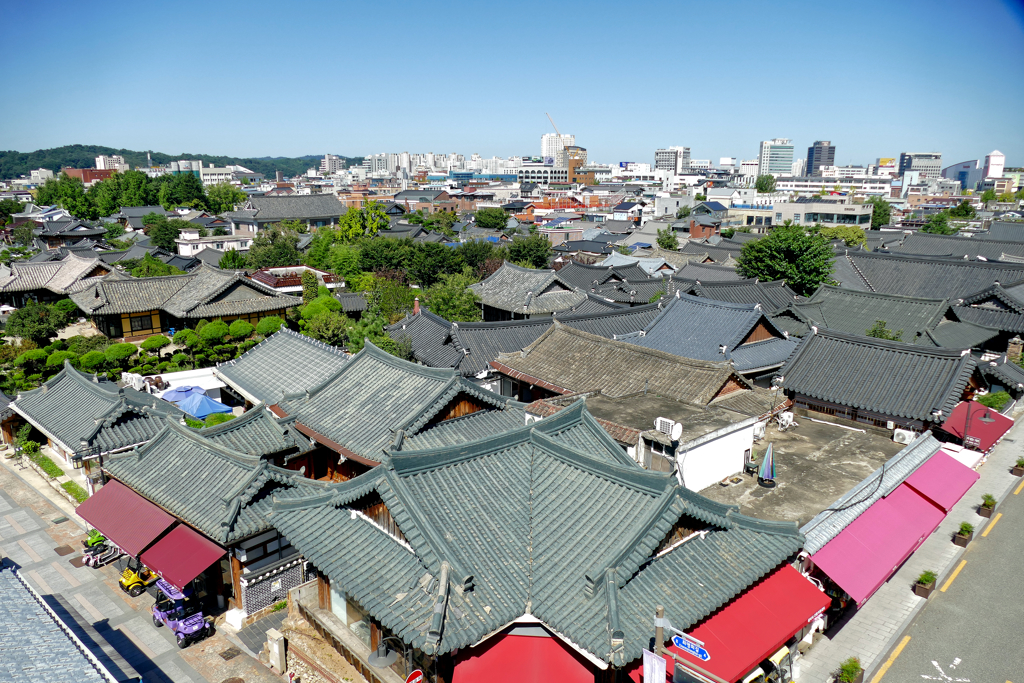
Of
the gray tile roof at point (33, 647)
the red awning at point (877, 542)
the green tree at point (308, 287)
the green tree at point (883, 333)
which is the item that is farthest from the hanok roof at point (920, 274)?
the gray tile roof at point (33, 647)

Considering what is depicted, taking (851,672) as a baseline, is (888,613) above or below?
below

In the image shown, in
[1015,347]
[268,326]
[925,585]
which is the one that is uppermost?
[1015,347]

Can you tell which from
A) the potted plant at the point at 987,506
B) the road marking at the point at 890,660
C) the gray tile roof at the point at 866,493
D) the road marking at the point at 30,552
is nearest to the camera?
the road marking at the point at 890,660

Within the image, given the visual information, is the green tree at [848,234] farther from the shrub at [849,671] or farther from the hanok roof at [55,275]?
the hanok roof at [55,275]

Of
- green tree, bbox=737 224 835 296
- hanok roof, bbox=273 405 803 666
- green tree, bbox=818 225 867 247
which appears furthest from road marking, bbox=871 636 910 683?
green tree, bbox=818 225 867 247

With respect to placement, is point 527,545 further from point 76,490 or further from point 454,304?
point 454,304

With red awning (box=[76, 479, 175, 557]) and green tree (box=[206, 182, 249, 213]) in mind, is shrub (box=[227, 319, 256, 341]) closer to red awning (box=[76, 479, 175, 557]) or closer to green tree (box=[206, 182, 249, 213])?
red awning (box=[76, 479, 175, 557])

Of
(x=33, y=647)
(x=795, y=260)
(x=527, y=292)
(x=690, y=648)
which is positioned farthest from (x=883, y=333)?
(x=33, y=647)
